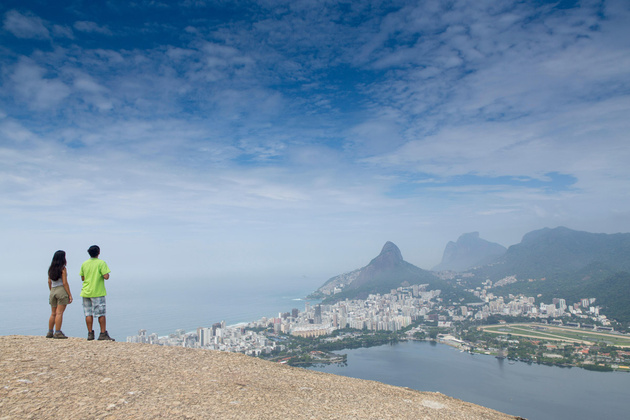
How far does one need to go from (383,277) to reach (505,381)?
59.7 meters

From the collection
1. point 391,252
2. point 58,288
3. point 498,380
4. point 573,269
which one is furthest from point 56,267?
point 391,252

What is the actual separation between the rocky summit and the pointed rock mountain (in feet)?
211

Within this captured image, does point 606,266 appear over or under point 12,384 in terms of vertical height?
under

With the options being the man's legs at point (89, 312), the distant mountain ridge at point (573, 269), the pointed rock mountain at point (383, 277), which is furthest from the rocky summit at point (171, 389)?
the pointed rock mountain at point (383, 277)

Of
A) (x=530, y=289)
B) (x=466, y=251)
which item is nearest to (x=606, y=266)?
(x=530, y=289)

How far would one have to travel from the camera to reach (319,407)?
3107mm

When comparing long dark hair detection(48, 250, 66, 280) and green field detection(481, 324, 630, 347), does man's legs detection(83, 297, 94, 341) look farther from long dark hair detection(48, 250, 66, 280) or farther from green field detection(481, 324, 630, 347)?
green field detection(481, 324, 630, 347)

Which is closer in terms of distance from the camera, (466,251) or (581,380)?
(581,380)

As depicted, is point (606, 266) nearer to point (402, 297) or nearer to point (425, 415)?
point (402, 297)

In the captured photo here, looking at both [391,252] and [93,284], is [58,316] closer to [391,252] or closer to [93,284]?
[93,284]

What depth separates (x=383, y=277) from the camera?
79.9 metres

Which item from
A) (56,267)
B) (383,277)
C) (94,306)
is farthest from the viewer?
(383,277)

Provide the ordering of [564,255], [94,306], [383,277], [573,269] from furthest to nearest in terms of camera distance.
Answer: [383,277] < [564,255] < [573,269] < [94,306]

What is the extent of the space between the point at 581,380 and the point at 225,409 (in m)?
25.5
